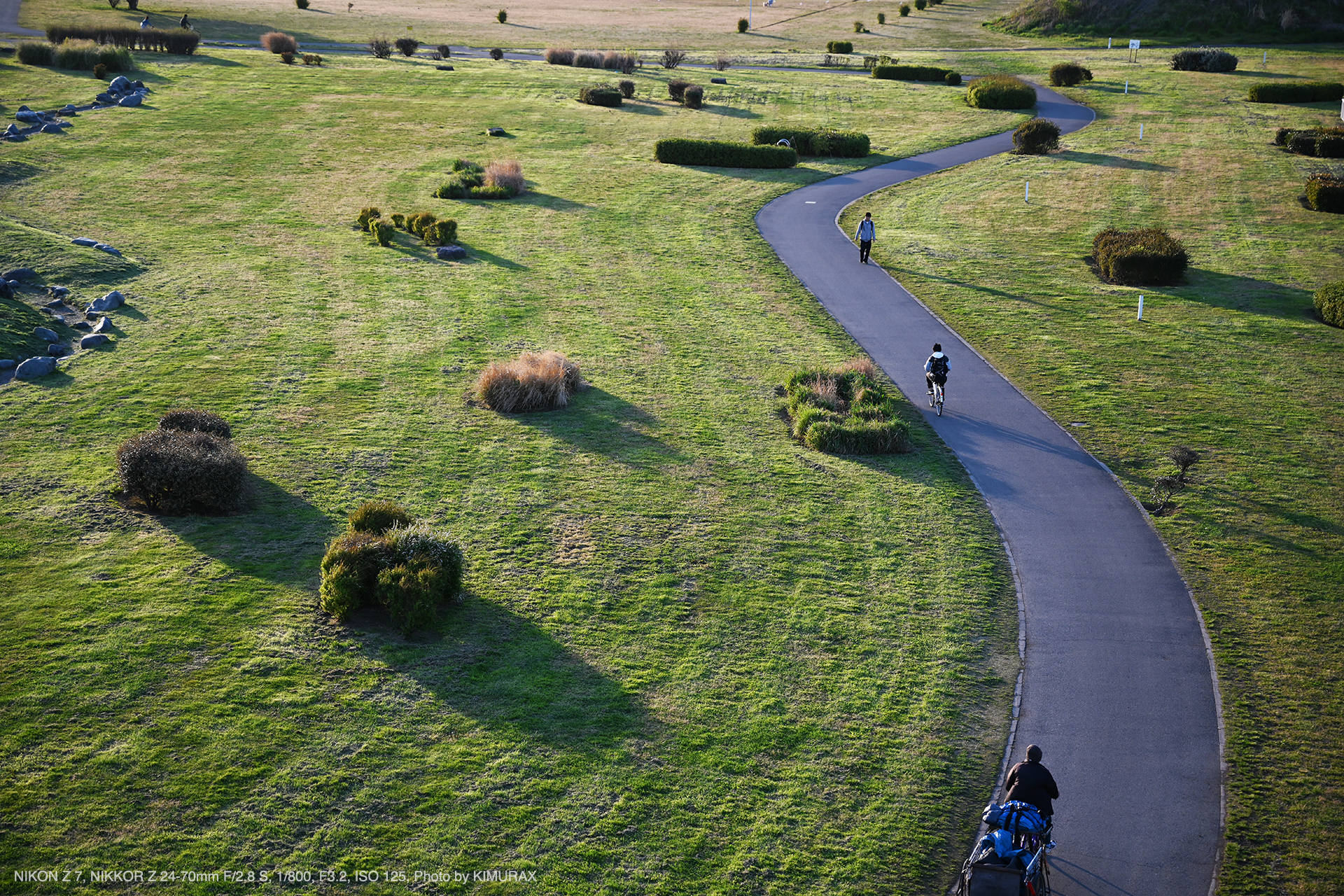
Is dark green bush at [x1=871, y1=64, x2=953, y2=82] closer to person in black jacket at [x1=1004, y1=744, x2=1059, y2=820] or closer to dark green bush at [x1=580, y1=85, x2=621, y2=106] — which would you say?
dark green bush at [x1=580, y1=85, x2=621, y2=106]

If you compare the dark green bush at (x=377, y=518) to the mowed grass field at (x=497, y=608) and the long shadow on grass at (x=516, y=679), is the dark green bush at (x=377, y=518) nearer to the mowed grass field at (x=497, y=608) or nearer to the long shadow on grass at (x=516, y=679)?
the mowed grass field at (x=497, y=608)

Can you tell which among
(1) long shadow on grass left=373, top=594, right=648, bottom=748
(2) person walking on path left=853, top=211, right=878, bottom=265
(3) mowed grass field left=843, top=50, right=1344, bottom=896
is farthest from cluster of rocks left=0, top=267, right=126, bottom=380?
(3) mowed grass field left=843, top=50, right=1344, bottom=896

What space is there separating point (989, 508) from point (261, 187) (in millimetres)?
34332

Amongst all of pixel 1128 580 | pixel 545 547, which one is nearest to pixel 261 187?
pixel 545 547

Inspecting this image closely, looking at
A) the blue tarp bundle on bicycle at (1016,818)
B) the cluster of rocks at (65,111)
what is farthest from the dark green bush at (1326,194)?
the cluster of rocks at (65,111)

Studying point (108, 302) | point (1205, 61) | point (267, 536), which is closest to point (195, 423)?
point (267, 536)

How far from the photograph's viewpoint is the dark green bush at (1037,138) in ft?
157

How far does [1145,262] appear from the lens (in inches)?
1225

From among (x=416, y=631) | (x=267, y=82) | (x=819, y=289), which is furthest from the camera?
(x=267, y=82)

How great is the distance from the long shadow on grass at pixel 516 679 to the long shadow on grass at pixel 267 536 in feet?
8.76

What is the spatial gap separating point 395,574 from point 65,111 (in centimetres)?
4630

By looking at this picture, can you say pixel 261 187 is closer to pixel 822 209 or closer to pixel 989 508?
pixel 822 209

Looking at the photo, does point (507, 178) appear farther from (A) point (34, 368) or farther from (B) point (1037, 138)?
(B) point (1037, 138)

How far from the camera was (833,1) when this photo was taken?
12012 centimetres
